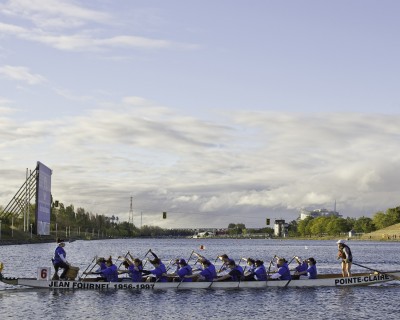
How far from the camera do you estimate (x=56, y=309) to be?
4462 cm

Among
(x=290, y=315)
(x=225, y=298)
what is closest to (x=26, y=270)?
(x=225, y=298)

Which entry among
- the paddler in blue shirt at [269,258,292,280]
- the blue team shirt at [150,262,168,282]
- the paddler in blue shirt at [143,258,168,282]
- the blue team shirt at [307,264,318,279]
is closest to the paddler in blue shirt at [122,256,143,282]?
the paddler in blue shirt at [143,258,168,282]

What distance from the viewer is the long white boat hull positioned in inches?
2013

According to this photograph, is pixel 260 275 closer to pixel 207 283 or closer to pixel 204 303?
pixel 207 283

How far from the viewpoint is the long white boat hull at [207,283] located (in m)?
51.1

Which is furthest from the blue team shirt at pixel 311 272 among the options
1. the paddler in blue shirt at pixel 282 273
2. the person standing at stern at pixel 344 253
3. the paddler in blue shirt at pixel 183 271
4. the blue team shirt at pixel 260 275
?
the paddler in blue shirt at pixel 183 271

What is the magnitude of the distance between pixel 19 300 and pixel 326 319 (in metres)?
21.0

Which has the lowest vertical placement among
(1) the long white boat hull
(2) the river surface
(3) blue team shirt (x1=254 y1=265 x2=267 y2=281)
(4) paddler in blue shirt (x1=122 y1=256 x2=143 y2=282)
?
(2) the river surface

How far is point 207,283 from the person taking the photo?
172 ft

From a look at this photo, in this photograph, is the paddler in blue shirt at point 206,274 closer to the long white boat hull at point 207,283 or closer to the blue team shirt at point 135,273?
the long white boat hull at point 207,283

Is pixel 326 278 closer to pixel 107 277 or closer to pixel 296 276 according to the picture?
pixel 296 276

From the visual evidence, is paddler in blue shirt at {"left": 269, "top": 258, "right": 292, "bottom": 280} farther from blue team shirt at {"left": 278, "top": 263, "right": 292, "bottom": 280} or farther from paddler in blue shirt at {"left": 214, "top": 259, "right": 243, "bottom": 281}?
paddler in blue shirt at {"left": 214, "top": 259, "right": 243, "bottom": 281}

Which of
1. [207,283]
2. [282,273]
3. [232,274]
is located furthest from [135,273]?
[282,273]

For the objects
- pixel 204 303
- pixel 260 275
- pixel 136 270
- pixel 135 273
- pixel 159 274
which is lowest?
pixel 204 303
